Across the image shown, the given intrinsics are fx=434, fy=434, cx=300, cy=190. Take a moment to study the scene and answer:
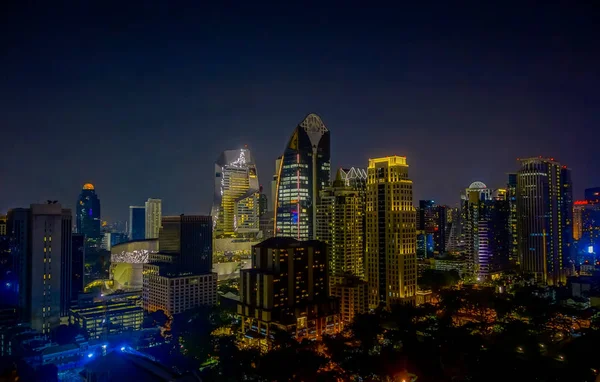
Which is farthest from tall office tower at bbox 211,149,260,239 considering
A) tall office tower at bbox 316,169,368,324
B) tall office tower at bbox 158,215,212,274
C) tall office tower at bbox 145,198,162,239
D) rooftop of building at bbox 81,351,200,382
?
rooftop of building at bbox 81,351,200,382

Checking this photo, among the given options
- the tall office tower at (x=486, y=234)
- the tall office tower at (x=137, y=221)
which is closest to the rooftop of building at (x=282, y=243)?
the tall office tower at (x=486, y=234)

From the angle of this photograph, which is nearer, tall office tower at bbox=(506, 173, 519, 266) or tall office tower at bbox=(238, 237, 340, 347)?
tall office tower at bbox=(238, 237, 340, 347)

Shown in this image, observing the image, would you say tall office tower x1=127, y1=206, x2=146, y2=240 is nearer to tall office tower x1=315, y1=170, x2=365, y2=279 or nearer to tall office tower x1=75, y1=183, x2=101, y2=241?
tall office tower x1=75, y1=183, x2=101, y2=241

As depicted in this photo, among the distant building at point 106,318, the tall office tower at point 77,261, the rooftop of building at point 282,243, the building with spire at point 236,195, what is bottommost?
the distant building at point 106,318

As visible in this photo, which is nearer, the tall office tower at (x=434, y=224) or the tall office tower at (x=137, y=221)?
the tall office tower at (x=434, y=224)

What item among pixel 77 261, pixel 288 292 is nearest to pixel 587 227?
pixel 288 292

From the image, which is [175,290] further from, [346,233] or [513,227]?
[513,227]

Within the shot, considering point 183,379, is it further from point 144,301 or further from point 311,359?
point 144,301

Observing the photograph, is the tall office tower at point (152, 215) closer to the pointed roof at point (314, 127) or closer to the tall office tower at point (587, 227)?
the pointed roof at point (314, 127)
